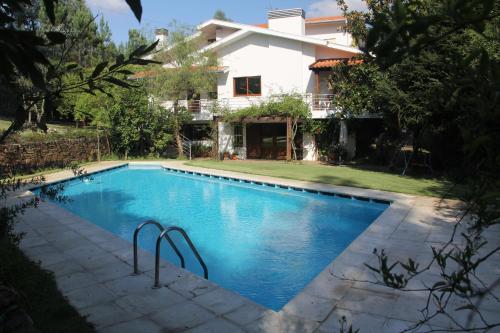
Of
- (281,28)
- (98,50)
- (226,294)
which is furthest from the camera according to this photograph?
(98,50)

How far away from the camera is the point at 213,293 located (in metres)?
5.65

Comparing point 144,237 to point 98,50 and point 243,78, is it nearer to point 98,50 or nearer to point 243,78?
point 243,78

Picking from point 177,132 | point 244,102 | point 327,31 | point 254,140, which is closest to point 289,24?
point 244,102

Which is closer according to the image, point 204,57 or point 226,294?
point 226,294

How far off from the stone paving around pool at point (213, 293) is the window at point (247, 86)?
1568 cm

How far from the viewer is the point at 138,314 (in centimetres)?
499

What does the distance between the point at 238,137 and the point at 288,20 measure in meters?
7.39

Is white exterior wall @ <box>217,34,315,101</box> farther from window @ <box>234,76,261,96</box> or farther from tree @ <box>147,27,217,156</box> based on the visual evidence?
tree @ <box>147,27,217,156</box>

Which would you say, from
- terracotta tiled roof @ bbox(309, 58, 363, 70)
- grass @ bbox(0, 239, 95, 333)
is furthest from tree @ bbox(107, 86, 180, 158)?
grass @ bbox(0, 239, 95, 333)

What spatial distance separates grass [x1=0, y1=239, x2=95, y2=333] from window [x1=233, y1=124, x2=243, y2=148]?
18.2 metres

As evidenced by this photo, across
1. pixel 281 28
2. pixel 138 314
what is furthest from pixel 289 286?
pixel 281 28

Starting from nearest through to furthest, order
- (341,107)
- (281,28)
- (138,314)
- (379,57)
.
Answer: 1. (379,57)
2. (138,314)
3. (341,107)
4. (281,28)

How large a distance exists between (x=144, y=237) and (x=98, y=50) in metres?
23.9

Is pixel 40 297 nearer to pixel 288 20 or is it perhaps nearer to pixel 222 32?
pixel 288 20
